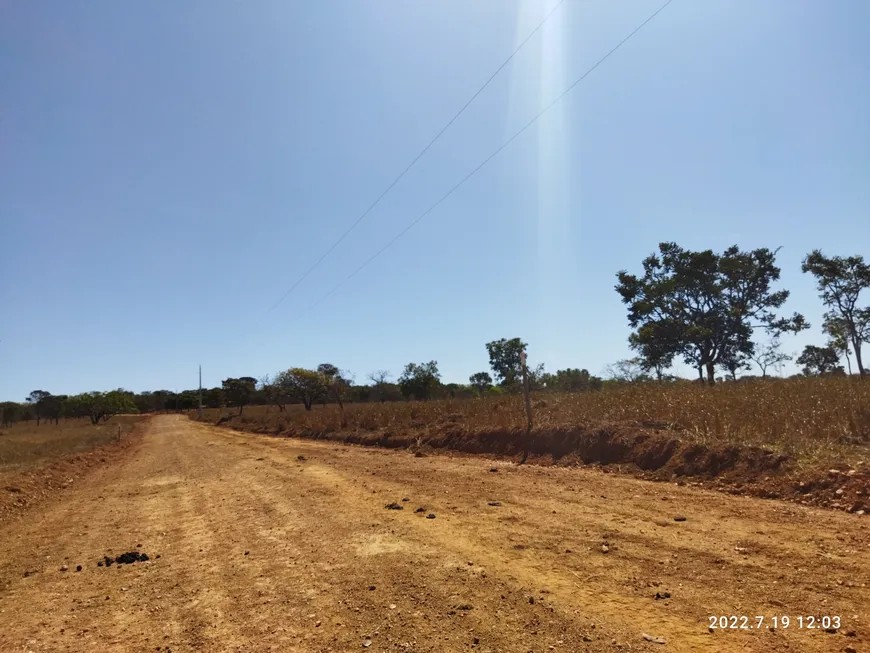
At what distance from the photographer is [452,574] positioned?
15.0 feet

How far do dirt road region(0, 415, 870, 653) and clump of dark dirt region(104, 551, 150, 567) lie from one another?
11 centimetres

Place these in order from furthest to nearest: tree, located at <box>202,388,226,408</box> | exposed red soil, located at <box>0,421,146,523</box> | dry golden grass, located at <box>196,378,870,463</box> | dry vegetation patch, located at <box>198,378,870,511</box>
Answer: tree, located at <box>202,388,226,408</box>
exposed red soil, located at <box>0,421,146,523</box>
dry golden grass, located at <box>196,378,870,463</box>
dry vegetation patch, located at <box>198,378,870,511</box>

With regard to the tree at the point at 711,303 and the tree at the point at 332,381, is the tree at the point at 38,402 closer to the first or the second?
the tree at the point at 332,381

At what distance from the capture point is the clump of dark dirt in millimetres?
5711

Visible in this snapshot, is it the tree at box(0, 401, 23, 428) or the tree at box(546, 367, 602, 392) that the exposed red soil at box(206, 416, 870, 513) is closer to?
the tree at box(546, 367, 602, 392)

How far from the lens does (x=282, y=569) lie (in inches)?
198

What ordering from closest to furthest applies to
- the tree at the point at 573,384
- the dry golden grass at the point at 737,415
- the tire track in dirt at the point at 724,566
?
the tire track in dirt at the point at 724,566, the dry golden grass at the point at 737,415, the tree at the point at 573,384

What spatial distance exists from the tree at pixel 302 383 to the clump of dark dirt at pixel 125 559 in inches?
2748

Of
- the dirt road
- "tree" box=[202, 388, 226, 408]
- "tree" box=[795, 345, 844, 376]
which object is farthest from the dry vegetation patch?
"tree" box=[202, 388, 226, 408]

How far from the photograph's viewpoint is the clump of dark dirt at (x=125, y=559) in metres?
5.71

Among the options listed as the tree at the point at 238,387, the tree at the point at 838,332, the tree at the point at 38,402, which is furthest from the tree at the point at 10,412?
the tree at the point at 838,332

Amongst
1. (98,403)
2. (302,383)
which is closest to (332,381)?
(302,383)

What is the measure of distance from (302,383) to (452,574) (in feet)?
240

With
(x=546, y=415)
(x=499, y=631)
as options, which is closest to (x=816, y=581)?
(x=499, y=631)
